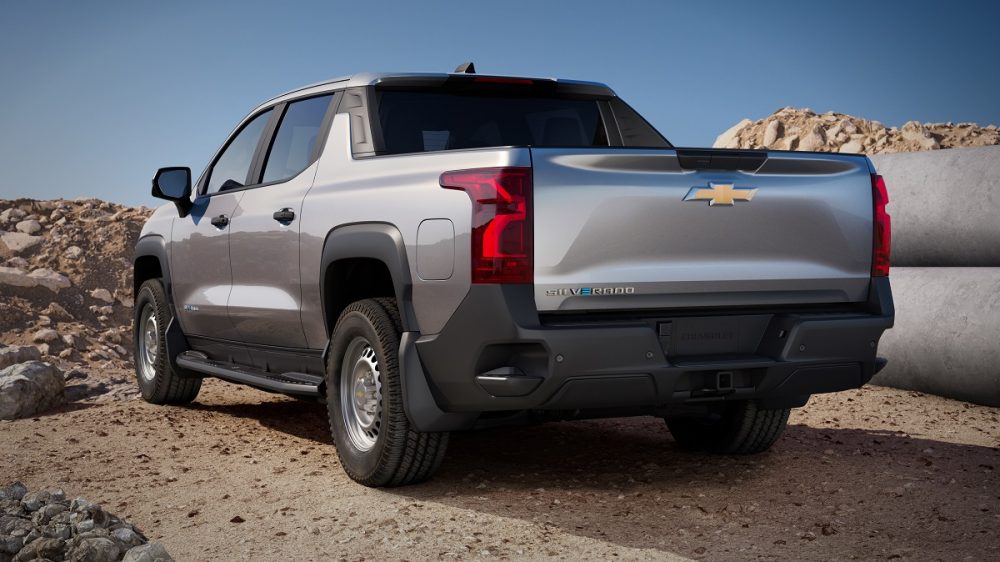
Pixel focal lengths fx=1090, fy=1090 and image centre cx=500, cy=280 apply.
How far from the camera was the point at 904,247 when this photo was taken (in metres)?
9.34

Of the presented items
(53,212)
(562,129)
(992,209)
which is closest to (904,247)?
(992,209)

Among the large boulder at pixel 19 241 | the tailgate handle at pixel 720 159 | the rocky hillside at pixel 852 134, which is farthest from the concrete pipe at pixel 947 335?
the rocky hillside at pixel 852 134

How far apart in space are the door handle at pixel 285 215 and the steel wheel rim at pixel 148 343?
8.48 feet

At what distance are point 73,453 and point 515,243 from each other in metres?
3.69

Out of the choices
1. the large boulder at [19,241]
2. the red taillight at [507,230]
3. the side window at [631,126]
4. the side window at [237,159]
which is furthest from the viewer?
the large boulder at [19,241]

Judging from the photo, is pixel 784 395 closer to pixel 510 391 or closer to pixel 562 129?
pixel 510 391

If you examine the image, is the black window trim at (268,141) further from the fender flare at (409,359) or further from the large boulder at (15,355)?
the large boulder at (15,355)

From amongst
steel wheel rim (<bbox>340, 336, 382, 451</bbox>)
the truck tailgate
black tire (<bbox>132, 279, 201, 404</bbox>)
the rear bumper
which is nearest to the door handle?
steel wheel rim (<bbox>340, 336, 382, 451</bbox>)

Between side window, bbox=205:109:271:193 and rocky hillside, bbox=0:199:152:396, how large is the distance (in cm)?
499

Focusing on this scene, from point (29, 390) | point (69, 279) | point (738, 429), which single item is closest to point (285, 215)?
point (738, 429)

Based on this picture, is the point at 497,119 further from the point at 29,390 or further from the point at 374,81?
the point at 29,390

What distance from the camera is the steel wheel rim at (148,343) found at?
8.27 metres

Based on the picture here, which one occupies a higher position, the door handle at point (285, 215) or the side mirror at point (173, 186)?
the side mirror at point (173, 186)

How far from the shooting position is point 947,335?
329 inches
